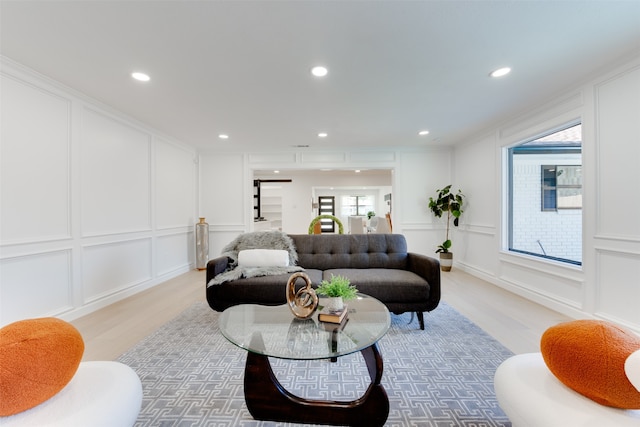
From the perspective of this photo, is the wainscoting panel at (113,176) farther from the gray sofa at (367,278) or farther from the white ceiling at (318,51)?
the gray sofa at (367,278)

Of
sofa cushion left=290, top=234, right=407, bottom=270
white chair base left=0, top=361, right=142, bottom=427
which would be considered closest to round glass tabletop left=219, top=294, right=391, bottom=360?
white chair base left=0, top=361, right=142, bottom=427

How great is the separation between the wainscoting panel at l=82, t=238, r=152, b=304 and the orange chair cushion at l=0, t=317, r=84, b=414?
7.74ft

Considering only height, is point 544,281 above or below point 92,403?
below

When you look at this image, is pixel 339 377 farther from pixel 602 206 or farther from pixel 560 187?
pixel 560 187

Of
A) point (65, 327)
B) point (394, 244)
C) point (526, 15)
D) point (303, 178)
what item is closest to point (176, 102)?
point (65, 327)

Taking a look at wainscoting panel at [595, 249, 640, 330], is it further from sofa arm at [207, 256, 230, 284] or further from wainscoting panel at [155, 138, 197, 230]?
wainscoting panel at [155, 138, 197, 230]

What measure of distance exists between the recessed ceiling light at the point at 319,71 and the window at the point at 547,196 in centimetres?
278

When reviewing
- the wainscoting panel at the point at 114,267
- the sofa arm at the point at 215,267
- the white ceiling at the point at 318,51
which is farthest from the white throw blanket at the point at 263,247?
the white ceiling at the point at 318,51

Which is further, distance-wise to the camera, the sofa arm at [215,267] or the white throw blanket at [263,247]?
the white throw blanket at [263,247]

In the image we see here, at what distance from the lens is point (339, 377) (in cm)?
171

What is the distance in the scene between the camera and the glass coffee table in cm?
125

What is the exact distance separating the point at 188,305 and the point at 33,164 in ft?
6.43

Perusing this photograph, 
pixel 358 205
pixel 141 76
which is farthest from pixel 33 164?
pixel 358 205

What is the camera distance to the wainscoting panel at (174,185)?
3.98 meters
